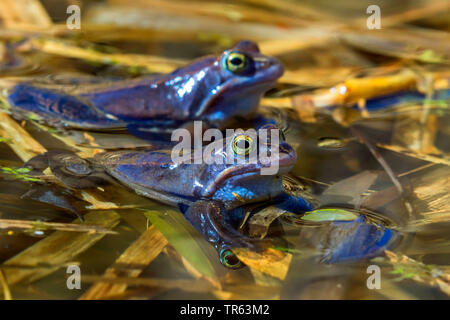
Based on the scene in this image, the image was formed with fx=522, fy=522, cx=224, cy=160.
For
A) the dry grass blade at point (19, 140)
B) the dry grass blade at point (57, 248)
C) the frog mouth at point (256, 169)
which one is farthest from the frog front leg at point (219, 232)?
the dry grass blade at point (19, 140)

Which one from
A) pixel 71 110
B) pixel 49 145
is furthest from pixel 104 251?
pixel 71 110

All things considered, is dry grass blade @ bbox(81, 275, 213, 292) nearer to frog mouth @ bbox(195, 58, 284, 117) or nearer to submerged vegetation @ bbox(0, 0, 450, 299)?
submerged vegetation @ bbox(0, 0, 450, 299)

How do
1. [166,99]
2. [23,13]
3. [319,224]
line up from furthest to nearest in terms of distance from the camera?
[23,13] → [166,99] → [319,224]

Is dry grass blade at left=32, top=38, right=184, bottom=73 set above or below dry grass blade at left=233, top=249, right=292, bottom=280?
above

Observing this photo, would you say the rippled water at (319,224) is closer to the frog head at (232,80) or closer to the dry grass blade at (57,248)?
the dry grass blade at (57,248)

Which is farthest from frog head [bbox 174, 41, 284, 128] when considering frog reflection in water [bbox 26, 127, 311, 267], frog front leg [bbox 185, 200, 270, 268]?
frog front leg [bbox 185, 200, 270, 268]

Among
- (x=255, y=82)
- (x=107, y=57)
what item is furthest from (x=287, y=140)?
(x=107, y=57)

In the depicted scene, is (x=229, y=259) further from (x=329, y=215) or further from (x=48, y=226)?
(x=48, y=226)
